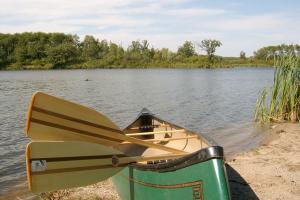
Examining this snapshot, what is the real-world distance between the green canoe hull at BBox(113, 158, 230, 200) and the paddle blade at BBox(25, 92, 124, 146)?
1.00 metres

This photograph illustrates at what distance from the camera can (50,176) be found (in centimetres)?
518

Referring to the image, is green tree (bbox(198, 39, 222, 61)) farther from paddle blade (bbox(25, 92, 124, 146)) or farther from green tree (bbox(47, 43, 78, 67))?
paddle blade (bbox(25, 92, 124, 146))

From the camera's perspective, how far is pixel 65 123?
5.83 metres

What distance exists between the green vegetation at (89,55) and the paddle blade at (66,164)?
88.7 metres

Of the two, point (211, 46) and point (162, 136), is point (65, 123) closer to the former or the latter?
point (162, 136)

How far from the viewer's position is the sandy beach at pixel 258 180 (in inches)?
265

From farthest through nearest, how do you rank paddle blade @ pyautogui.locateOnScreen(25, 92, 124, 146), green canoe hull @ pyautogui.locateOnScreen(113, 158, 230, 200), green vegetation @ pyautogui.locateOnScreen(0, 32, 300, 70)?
green vegetation @ pyautogui.locateOnScreen(0, 32, 300, 70), paddle blade @ pyautogui.locateOnScreen(25, 92, 124, 146), green canoe hull @ pyautogui.locateOnScreen(113, 158, 230, 200)

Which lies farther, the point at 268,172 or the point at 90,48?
the point at 90,48

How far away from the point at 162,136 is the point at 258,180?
2.71m

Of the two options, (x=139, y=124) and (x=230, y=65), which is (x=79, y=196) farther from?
(x=230, y=65)

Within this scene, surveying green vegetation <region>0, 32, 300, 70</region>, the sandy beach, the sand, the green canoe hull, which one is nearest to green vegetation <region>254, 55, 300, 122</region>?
the sand

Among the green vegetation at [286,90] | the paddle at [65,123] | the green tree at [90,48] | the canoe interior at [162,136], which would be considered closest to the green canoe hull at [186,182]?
the paddle at [65,123]

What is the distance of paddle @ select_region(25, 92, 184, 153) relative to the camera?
5.46 m

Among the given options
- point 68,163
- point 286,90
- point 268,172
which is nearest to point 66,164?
point 68,163
